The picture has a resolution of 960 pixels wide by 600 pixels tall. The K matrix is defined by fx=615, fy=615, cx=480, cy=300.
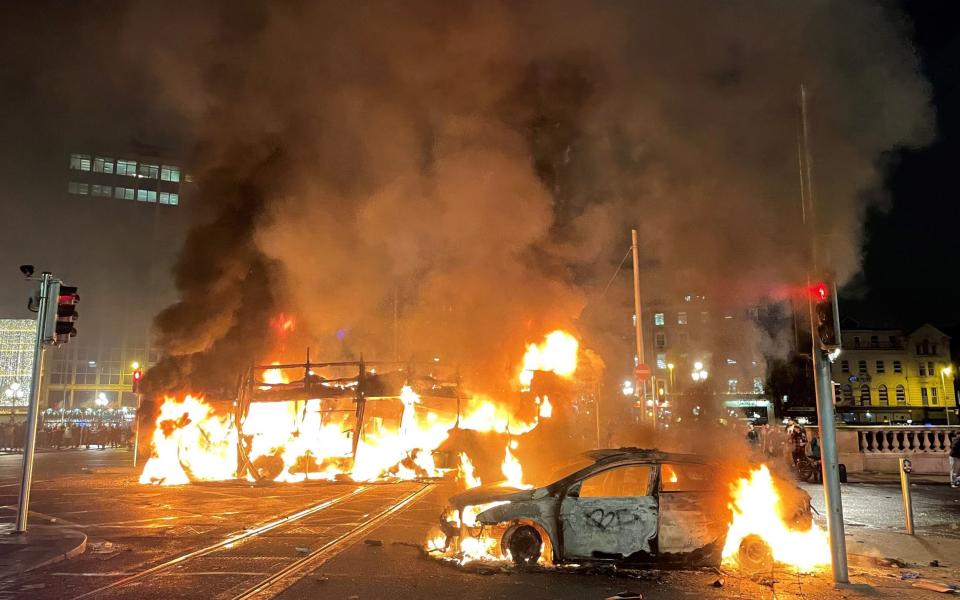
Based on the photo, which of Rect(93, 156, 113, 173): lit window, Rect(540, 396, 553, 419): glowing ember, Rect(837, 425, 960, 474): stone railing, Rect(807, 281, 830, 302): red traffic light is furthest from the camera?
Rect(93, 156, 113, 173): lit window

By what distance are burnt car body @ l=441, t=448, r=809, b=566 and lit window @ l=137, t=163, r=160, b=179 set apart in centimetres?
7012

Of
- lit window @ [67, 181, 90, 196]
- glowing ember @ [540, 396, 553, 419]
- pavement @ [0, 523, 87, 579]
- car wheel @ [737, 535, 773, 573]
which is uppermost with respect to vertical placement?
lit window @ [67, 181, 90, 196]

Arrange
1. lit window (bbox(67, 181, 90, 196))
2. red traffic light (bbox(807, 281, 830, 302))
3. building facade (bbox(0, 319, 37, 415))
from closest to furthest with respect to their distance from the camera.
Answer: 1. red traffic light (bbox(807, 281, 830, 302))
2. building facade (bbox(0, 319, 37, 415))
3. lit window (bbox(67, 181, 90, 196))

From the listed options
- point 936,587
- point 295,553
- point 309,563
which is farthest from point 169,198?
point 936,587

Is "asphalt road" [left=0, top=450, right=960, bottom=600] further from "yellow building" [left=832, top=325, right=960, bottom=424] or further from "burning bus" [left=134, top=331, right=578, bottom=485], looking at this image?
"yellow building" [left=832, top=325, right=960, bottom=424]

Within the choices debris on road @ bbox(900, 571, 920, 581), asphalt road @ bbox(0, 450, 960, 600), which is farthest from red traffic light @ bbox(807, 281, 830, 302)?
debris on road @ bbox(900, 571, 920, 581)

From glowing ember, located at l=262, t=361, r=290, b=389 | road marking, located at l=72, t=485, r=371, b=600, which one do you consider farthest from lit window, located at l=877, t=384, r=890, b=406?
road marking, located at l=72, t=485, r=371, b=600

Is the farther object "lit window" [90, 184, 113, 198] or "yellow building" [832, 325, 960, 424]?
"lit window" [90, 184, 113, 198]

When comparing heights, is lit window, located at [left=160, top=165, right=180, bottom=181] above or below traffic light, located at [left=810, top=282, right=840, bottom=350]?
above

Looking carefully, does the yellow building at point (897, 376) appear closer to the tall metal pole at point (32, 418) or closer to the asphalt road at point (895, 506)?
the asphalt road at point (895, 506)

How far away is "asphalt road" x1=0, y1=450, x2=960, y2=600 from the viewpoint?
5.82 metres

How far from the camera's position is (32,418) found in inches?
339

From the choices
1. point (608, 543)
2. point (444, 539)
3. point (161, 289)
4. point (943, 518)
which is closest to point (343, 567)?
point (444, 539)

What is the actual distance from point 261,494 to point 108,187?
6204 centimetres
